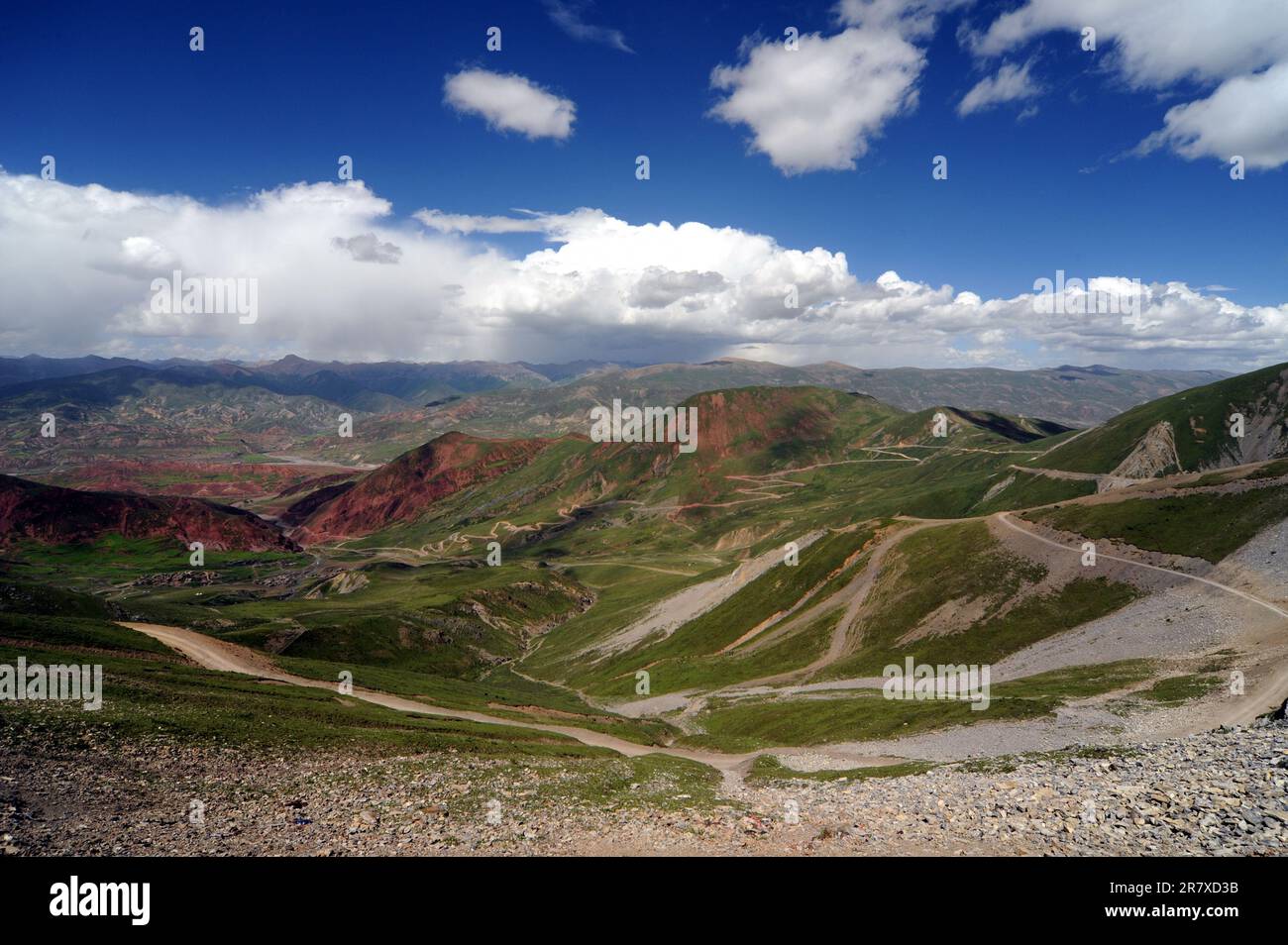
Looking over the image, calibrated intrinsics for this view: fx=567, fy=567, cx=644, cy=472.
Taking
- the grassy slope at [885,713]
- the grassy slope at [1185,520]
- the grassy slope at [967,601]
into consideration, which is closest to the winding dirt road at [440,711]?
the grassy slope at [885,713]

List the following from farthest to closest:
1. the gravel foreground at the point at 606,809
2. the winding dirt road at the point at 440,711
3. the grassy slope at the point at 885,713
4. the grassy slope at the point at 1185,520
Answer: the grassy slope at the point at 1185,520 → the winding dirt road at the point at 440,711 → the grassy slope at the point at 885,713 → the gravel foreground at the point at 606,809

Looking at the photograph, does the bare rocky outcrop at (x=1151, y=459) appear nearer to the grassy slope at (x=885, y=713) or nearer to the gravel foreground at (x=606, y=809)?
the grassy slope at (x=885, y=713)

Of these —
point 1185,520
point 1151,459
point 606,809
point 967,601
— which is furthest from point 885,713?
point 1151,459

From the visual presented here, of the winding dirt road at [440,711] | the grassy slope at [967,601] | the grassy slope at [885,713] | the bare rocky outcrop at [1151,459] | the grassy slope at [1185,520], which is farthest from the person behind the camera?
the bare rocky outcrop at [1151,459]

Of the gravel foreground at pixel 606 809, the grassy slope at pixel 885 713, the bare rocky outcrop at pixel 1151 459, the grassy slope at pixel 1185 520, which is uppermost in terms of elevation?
the bare rocky outcrop at pixel 1151 459

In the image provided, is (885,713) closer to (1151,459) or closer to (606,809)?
(606,809)

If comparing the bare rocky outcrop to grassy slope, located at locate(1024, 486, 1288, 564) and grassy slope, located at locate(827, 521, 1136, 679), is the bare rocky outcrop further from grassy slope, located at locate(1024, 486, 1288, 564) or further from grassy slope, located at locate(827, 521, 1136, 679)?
grassy slope, located at locate(827, 521, 1136, 679)

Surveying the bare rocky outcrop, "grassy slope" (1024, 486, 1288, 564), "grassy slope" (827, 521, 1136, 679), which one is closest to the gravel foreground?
"grassy slope" (827, 521, 1136, 679)
